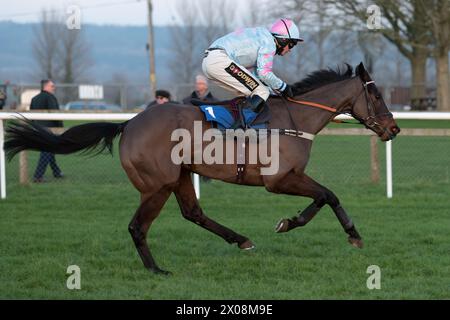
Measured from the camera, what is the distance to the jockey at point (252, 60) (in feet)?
20.1

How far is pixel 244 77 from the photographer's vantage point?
6.21 metres

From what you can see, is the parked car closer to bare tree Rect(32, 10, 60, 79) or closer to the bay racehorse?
bare tree Rect(32, 10, 60, 79)

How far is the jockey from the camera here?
20.1 feet

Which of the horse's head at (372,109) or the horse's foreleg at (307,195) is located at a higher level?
the horse's head at (372,109)

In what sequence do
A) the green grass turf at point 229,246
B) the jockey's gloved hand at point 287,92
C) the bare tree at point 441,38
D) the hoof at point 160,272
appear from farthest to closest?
the bare tree at point 441,38
the jockey's gloved hand at point 287,92
the hoof at point 160,272
the green grass turf at point 229,246

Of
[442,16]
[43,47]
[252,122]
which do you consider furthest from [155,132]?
[43,47]

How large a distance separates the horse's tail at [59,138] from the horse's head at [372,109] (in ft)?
7.02

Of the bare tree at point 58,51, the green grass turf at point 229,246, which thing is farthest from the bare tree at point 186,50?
the green grass turf at point 229,246

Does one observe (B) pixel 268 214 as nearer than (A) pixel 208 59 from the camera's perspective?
No

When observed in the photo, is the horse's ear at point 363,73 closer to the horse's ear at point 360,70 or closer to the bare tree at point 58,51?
the horse's ear at point 360,70

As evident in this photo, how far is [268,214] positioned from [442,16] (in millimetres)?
19059

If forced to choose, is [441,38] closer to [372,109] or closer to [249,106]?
[372,109]

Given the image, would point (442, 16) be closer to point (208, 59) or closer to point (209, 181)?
point (209, 181)
